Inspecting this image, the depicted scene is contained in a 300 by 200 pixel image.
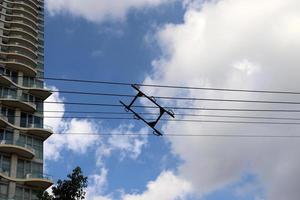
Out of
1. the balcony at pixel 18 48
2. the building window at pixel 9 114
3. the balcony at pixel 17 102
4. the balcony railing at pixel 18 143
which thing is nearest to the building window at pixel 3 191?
the balcony railing at pixel 18 143

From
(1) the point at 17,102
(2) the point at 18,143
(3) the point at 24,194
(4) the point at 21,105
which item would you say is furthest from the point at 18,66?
(3) the point at 24,194

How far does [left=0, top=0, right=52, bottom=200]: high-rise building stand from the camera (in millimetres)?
69000

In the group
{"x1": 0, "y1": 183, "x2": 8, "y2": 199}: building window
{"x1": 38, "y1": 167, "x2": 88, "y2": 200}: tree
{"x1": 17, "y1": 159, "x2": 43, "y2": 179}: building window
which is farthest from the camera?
{"x1": 17, "y1": 159, "x2": 43, "y2": 179}: building window

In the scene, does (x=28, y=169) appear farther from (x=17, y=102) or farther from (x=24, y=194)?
(x=17, y=102)

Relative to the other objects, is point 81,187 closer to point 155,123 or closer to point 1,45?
point 155,123

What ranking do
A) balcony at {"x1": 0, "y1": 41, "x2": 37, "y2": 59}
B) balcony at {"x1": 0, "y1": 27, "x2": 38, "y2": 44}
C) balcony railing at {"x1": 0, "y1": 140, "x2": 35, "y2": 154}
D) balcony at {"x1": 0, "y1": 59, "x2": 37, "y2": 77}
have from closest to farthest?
balcony railing at {"x1": 0, "y1": 140, "x2": 35, "y2": 154}
balcony at {"x1": 0, "y1": 59, "x2": 37, "y2": 77}
balcony at {"x1": 0, "y1": 41, "x2": 37, "y2": 59}
balcony at {"x1": 0, "y1": 27, "x2": 38, "y2": 44}

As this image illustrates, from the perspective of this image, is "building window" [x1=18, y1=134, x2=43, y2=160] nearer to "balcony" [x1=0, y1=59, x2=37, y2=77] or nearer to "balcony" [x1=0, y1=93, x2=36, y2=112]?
"balcony" [x1=0, y1=93, x2=36, y2=112]

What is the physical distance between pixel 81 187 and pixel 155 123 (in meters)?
14.5

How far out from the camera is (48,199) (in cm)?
4050

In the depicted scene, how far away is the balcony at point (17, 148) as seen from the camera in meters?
68.8

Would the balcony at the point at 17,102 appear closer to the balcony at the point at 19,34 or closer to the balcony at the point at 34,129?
the balcony at the point at 34,129

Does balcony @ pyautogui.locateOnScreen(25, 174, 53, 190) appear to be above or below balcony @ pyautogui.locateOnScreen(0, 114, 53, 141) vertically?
below

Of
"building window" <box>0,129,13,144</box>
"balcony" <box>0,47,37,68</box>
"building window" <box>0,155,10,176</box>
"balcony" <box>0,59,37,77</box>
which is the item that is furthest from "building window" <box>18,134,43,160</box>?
"balcony" <box>0,47,37,68</box>

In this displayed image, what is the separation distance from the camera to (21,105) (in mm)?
74812
